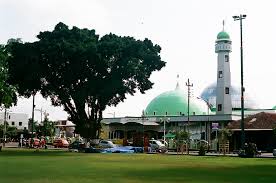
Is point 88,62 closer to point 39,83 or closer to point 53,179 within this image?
point 39,83

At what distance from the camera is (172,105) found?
10694 cm

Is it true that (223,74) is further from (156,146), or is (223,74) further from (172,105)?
(156,146)

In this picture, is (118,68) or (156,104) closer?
(118,68)

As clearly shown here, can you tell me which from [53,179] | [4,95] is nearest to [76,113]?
[4,95]

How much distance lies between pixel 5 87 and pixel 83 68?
894cm

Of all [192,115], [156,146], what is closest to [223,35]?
[192,115]

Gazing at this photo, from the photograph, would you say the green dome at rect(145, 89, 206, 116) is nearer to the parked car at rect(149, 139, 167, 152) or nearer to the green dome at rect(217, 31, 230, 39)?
the green dome at rect(217, 31, 230, 39)

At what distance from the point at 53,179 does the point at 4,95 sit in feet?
125

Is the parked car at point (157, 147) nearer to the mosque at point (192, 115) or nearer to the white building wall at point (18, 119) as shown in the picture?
the mosque at point (192, 115)

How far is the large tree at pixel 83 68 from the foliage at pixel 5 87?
870mm

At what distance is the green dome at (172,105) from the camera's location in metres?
106

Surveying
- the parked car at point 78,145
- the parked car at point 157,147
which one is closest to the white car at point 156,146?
the parked car at point 157,147

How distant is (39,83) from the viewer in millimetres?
56719

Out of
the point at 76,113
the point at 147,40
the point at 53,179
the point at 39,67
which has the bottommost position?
the point at 53,179
